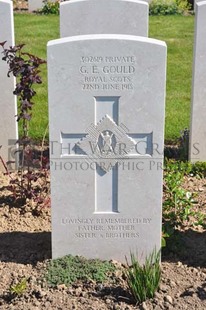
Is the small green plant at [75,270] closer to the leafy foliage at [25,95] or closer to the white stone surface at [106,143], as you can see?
the white stone surface at [106,143]

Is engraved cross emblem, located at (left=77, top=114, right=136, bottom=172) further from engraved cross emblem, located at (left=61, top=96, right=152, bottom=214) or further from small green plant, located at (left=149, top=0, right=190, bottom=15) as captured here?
small green plant, located at (left=149, top=0, right=190, bottom=15)

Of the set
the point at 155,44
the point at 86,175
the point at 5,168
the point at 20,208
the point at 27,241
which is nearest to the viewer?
the point at 155,44

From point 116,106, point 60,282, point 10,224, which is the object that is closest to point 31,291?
point 60,282

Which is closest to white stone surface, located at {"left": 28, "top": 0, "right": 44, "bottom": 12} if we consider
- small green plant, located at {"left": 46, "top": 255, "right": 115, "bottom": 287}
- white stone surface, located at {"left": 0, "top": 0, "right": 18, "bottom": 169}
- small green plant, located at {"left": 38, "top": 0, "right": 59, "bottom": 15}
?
small green plant, located at {"left": 38, "top": 0, "right": 59, "bottom": 15}

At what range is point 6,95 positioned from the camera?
589cm

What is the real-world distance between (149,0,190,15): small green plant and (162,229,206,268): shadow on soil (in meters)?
10.8

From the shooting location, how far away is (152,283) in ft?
13.1

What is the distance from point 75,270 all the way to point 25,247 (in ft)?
1.99

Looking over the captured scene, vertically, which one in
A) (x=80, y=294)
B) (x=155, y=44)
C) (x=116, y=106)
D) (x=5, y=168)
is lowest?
(x=80, y=294)

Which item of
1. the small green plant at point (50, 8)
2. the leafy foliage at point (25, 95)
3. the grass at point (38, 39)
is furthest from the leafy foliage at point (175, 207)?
the small green plant at point (50, 8)

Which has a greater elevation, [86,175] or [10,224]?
[86,175]

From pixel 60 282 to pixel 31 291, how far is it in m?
0.21

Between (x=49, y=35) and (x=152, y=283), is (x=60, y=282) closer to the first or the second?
(x=152, y=283)

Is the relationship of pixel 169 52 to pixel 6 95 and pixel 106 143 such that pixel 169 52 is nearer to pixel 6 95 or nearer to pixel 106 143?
pixel 6 95
